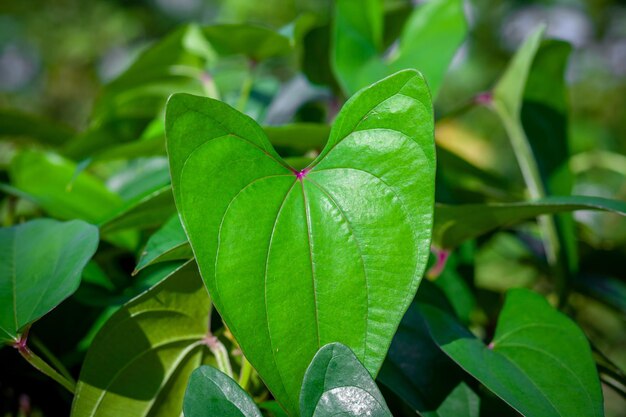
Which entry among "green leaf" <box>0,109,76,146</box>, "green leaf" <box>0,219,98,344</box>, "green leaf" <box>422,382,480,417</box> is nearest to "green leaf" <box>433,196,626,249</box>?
"green leaf" <box>422,382,480,417</box>

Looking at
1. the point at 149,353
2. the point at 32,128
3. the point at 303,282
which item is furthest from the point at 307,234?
the point at 32,128

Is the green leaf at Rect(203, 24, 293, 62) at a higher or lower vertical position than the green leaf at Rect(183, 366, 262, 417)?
higher

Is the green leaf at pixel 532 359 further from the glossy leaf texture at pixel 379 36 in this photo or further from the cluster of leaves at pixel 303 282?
the glossy leaf texture at pixel 379 36

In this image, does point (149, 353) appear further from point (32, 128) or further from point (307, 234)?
Answer: point (32, 128)

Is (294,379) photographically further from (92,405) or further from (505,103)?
(505,103)

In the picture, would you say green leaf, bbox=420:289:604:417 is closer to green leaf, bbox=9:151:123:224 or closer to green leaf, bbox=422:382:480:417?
green leaf, bbox=422:382:480:417

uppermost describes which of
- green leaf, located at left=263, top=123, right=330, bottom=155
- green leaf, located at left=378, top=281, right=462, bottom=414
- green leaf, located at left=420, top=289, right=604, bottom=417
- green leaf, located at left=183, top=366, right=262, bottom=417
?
green leaf, located at left=263, top=123, right=330, bottom=155
